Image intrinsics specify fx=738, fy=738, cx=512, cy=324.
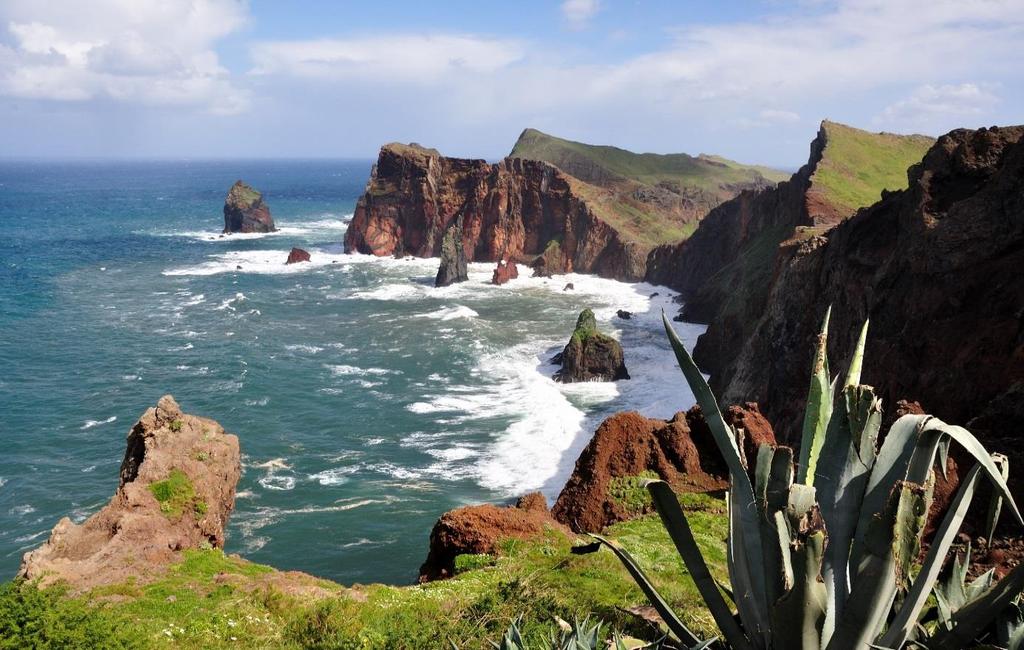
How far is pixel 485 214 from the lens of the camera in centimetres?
8900

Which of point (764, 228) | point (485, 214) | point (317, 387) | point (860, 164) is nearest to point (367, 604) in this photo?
point (317, 387)

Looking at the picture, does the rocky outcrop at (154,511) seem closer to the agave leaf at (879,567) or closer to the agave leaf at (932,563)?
the agave leaf at (879,567)

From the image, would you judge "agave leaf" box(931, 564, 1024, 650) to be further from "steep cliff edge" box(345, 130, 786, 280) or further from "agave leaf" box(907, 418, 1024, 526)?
"steep cliff edge" box(345, 130, 786, 280)

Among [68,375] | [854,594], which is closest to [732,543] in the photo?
[854,594]

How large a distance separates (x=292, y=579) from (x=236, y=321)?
1795 inches

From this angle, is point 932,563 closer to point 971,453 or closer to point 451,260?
point 971,453

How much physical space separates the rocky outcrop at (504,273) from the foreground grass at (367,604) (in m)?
62.1

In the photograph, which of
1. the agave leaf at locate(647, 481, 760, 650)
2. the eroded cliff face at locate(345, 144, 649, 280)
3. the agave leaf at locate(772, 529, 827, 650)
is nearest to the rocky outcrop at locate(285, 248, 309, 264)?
the eroded cliff face at locate(345, 144, 649, 280)

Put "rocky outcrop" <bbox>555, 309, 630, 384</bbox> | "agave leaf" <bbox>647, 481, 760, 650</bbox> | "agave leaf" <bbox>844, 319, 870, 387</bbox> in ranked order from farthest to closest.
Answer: "rocky outcrop" <bbox>555, 309, 630, 384</bbox>
"agave leaf" <bbox>647, 481, 760, 650</bbox>
"agave leaf" <bbox>844, 319, 870, 387</bbox>

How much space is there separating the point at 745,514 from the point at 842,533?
2.12 ft

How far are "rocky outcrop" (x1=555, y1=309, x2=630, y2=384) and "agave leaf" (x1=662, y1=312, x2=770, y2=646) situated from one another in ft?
127

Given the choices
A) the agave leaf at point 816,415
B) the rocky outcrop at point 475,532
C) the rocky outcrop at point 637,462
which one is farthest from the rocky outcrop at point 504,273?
the agave leaf at point 816,415

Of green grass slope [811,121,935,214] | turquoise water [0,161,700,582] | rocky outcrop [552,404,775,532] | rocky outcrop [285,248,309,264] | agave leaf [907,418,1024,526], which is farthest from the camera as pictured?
rocky outcrop [285,248,309,264]

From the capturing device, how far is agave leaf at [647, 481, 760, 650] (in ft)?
17.8
